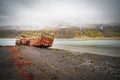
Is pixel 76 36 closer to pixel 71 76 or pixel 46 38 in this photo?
pixel 46 38

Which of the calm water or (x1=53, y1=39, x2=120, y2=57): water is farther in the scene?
the calm water

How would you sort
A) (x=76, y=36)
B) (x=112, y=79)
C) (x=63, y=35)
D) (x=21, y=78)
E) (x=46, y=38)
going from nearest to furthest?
(x=21, y=78)
(x=112, y=79)
(x=46, y=38)
(x=76, y=36)
(x=63, y=35)

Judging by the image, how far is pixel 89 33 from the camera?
172m

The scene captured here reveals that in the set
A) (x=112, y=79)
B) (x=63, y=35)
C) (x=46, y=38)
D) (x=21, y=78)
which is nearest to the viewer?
(x=21, y=78)

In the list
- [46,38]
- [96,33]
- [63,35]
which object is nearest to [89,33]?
[96,33]

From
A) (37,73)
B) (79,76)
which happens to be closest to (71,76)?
(79,76)

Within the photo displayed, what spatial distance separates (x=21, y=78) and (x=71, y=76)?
331 centimetres

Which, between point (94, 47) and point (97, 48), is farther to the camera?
point (94, 47)

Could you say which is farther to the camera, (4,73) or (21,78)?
(4,73)

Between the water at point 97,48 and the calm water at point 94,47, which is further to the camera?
the calm water at point 94,47

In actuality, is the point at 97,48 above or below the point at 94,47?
above

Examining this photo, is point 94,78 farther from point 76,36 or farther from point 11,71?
point 76,36

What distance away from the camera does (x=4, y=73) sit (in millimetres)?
11672

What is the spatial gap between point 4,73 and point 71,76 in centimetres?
459
